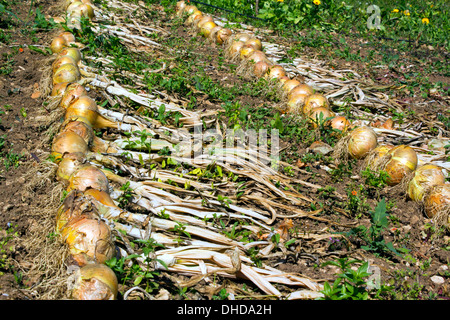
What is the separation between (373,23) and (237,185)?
580cm

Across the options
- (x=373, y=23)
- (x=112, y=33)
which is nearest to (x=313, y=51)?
(x=373, y=23)

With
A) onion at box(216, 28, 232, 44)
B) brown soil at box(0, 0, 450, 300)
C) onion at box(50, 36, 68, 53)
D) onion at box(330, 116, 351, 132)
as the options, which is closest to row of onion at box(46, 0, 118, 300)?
brown soil at box(0, 0, 450, 300)

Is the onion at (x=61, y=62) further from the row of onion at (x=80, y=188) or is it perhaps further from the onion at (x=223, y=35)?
the onion at (x=223, y=35)

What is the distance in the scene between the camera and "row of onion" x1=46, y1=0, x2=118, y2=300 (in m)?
2.11

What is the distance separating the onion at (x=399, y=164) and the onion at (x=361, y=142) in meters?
0.27

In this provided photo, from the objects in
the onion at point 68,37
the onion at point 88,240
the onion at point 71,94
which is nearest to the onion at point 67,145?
the onion at point 71,94

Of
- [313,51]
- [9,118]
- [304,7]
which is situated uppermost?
[304,7]

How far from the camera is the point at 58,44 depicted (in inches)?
194

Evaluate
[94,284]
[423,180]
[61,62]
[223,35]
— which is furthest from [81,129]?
[223,35]

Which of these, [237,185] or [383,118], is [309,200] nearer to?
[237,185]

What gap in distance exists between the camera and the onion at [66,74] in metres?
4.12

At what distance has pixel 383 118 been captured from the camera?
4816 millimetres

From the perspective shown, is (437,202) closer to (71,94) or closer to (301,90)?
(301,90)

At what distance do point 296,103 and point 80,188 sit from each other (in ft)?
8.98
